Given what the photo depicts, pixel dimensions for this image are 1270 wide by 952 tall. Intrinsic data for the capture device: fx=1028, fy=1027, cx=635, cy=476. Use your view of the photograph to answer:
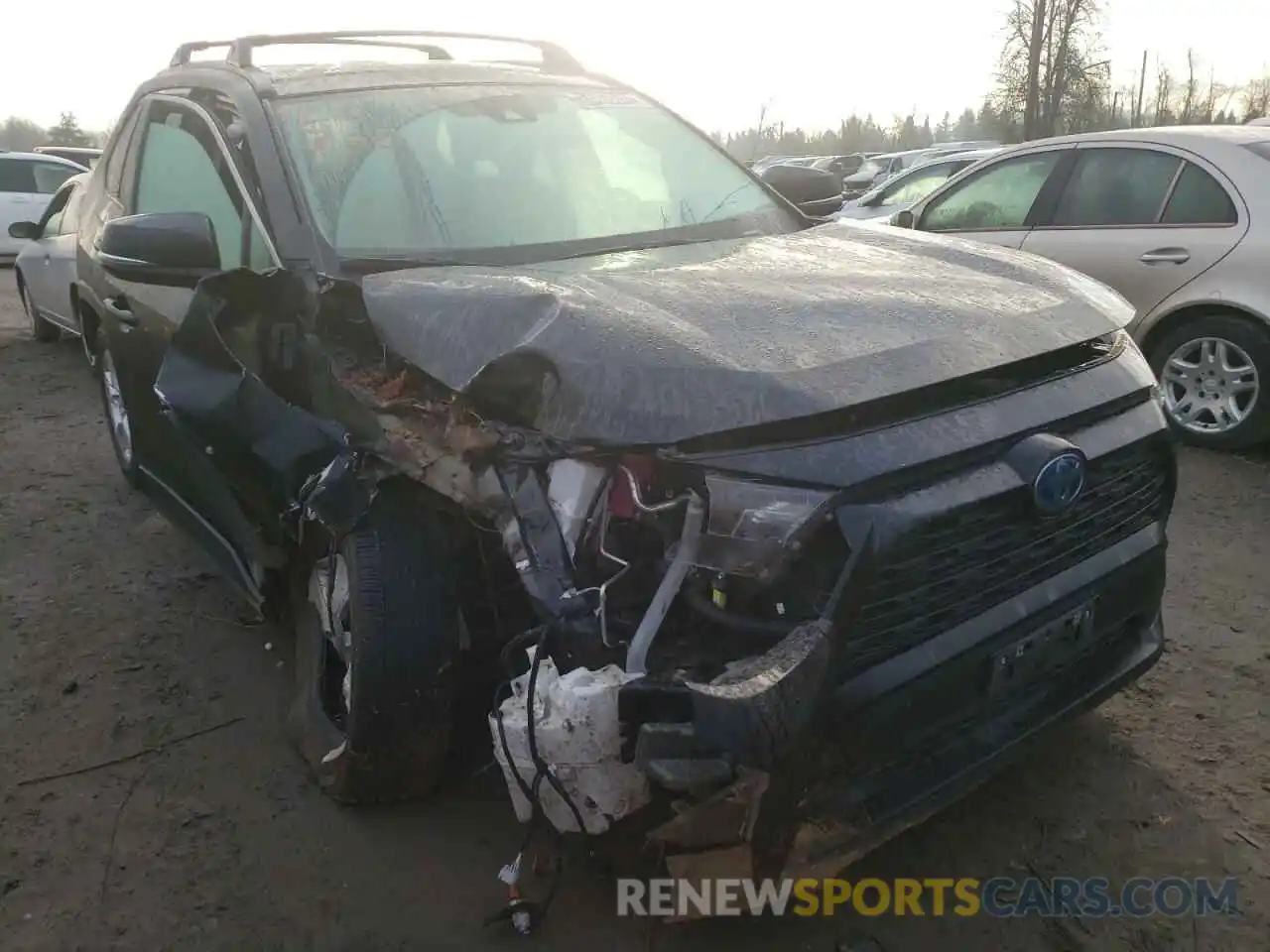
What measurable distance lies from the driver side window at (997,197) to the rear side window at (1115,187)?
0.21 m

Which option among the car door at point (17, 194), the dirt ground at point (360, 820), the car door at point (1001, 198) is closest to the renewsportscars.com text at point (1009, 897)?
the dirt ground at point (360, 820)

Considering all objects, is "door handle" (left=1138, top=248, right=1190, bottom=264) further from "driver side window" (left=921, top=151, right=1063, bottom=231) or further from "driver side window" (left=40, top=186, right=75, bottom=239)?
"driver side window" (left=40, top=186, right=75, bottom=239)

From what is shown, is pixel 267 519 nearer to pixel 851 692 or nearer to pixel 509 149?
pixel 509 149

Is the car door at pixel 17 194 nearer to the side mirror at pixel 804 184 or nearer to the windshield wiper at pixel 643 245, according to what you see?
the side mirror at pixel 804 184

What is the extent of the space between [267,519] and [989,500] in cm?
186

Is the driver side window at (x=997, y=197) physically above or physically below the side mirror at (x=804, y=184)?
below

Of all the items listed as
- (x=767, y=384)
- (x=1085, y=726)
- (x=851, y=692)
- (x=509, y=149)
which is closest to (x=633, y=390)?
(x=767, y=384)

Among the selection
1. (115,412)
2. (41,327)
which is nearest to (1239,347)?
(115,412)

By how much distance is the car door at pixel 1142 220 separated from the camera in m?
5.19

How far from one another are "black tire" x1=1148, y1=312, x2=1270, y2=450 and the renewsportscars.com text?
3252 millimetres

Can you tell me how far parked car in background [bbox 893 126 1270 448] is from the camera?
504 cm

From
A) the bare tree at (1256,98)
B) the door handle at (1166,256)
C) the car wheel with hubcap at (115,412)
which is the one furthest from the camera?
the bare tree at (1256,98)

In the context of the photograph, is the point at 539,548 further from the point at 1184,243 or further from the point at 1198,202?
the point at 1198,202

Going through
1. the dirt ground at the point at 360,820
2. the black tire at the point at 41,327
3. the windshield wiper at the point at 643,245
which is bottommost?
the dirt ground at the point at 360,820
